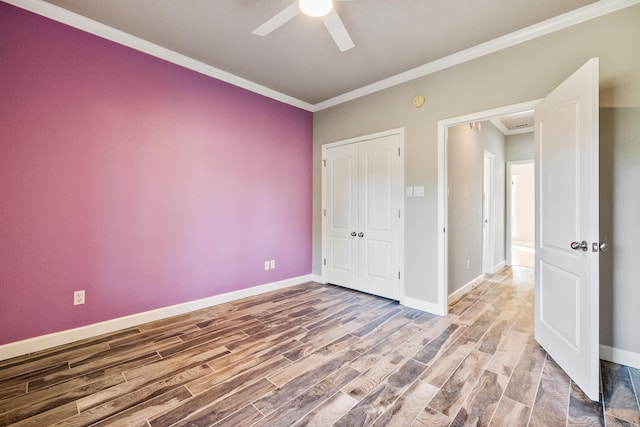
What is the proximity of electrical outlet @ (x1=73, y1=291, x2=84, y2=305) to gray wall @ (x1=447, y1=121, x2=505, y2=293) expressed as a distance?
3.92 metres

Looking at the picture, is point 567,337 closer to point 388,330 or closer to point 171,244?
point 388,330

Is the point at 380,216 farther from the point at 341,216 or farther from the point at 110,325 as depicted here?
the point at 110,325

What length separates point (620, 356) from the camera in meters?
2.11

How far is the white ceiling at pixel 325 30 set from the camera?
7.30ft

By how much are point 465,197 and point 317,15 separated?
129 inches

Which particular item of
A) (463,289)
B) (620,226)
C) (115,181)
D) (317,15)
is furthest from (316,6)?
(463,289)

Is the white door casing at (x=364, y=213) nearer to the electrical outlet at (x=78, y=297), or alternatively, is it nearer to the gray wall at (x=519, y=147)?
the electrical outlet at (x=78, y=297)

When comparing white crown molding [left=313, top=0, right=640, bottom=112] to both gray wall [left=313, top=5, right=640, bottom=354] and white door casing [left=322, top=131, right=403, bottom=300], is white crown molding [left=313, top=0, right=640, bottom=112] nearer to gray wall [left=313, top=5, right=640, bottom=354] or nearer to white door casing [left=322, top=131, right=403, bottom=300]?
gray wall [left=313, top=5, right=640, bottom=354]

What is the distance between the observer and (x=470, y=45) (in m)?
2.74

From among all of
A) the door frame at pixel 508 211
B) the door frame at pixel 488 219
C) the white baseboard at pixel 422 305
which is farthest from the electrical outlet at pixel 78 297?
the door frame at pixel 508 211

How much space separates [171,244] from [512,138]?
6414mm

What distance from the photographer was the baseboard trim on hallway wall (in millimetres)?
3585

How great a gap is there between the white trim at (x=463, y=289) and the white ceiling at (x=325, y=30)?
9.12ft

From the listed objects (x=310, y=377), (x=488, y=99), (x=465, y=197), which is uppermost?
(x=488, y=99)
